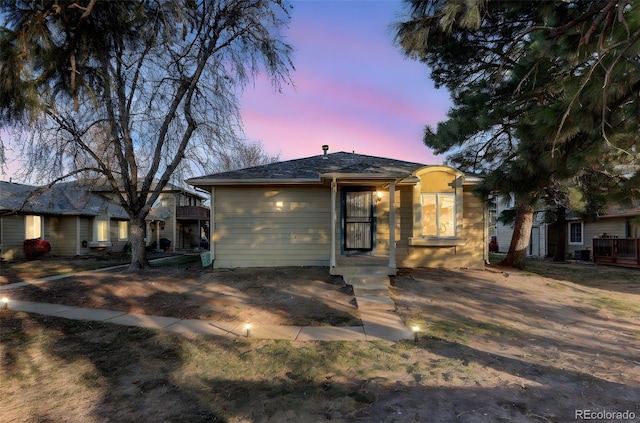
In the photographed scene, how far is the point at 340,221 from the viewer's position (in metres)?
10.6

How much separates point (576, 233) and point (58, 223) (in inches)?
1181

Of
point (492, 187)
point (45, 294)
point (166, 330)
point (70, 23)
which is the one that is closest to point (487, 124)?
point (492, 187)

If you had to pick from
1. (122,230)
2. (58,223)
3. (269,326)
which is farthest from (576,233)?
Answer: (58,223)

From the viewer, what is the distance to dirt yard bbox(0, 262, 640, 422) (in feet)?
10.6

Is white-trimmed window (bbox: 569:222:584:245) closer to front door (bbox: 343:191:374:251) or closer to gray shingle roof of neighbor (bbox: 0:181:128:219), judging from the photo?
front door (bbox: 343:191:374:251)

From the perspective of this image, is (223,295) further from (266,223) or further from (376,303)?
(266,223)

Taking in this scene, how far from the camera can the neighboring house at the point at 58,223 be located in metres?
16.1

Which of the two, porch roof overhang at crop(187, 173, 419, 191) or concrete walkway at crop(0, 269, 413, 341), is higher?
porch roof overhang at crop(187, 173, 419, 191)

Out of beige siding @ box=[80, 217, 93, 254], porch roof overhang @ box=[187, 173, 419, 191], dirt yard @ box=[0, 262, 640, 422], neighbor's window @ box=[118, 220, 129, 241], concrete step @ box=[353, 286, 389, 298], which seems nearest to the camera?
dirt yard @ box=[0, 262, 640, 422]

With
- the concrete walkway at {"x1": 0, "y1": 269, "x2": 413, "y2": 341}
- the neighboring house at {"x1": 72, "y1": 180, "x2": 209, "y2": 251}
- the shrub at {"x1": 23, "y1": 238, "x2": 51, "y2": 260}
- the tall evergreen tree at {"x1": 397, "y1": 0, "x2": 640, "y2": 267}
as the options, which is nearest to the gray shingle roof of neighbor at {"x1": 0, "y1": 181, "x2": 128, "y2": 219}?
the shrub at {"x1": 23, "y1": 238, "x2": 51, "y2": 260}

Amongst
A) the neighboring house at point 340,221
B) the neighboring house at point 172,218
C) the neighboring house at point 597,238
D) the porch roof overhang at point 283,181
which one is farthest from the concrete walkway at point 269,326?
the neighboring house at point 172,218

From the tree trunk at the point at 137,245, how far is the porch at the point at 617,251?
19880mm

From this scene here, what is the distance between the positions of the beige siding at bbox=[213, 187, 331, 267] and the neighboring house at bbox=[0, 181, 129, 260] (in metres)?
8.25

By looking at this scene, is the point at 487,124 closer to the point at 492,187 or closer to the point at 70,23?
the point at 492,187
